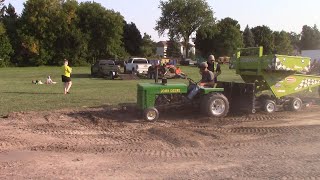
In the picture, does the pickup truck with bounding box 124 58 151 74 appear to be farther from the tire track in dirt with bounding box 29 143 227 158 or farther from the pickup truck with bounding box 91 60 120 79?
the tire track in dirt with bounding box 29 143 227 158

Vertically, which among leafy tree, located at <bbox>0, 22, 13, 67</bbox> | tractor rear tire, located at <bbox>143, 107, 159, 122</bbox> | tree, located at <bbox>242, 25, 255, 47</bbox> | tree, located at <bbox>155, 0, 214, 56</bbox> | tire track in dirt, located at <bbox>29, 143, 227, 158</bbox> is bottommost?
tire track in dirt, located at <bbox>29, 143, 227, 158</bbox>

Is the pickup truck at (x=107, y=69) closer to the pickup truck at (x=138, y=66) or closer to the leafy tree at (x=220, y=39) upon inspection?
the pickup truck at (x=138, y=66)

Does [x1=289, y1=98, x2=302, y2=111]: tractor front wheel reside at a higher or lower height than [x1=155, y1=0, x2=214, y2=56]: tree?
lower

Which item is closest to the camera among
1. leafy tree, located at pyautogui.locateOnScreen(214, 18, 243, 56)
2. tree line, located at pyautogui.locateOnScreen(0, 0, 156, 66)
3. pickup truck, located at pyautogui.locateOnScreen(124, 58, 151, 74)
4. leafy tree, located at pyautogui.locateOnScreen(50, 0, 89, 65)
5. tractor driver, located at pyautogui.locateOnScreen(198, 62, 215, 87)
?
tractor driver, located at pyautogui.locateOnScreen(198, 62, 215, 87)

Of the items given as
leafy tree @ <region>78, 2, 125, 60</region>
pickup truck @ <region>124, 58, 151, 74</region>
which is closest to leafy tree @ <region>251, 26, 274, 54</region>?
leafy tree @ <region>78, 2, 125, 60</region>

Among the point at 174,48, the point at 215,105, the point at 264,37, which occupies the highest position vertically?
the point at 264,37

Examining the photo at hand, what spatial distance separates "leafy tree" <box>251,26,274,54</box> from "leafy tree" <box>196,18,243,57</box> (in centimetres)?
931

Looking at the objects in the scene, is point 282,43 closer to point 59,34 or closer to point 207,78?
point 59,34

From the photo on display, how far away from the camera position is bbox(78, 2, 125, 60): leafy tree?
226 ft

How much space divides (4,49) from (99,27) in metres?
14.8

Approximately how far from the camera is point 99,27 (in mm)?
69500

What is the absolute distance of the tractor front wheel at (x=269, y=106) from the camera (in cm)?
1312

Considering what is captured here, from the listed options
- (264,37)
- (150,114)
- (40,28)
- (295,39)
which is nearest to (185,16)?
(264,37)

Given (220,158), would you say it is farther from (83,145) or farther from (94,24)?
(94,24)
